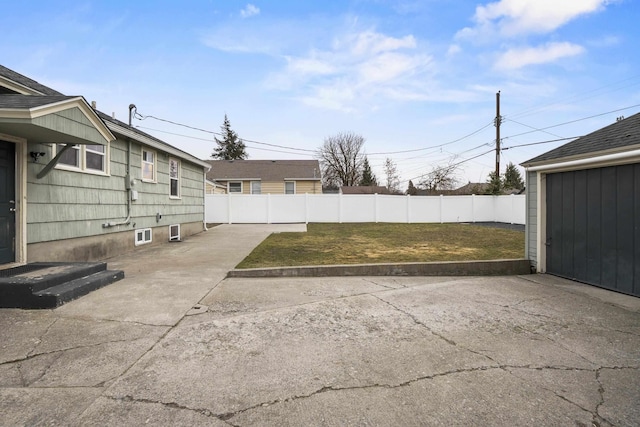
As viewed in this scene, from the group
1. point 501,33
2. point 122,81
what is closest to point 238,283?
point 501,33

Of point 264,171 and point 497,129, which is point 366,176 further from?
point 497,129

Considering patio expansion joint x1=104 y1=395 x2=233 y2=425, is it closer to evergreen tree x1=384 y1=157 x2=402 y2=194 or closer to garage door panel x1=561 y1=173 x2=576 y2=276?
garage door panel x1=561 y1=173 x2=576 y2=276

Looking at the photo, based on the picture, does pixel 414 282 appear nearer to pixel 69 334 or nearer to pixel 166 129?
pixel 69 334

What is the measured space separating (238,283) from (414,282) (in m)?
3.07

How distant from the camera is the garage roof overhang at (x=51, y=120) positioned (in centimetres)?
436

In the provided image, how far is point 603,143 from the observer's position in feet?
18.3

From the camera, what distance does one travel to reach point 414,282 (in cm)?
591

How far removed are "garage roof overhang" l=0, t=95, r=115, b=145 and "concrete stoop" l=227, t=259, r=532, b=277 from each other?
344 cm

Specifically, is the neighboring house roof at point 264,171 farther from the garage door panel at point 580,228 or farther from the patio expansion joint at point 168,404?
the patio expansion joint at point 168,404

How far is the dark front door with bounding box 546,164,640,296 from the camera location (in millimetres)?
5109

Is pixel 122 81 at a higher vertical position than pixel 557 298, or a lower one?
higher

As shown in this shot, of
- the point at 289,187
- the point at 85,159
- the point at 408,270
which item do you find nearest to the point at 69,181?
the point at 85,159

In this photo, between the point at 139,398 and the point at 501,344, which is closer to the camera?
the point at 139,398

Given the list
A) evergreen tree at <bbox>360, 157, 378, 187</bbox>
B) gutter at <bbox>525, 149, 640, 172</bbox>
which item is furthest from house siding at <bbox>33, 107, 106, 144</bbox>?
evergreen tree at <bbox>360, 157, 378, 187</bbox>
